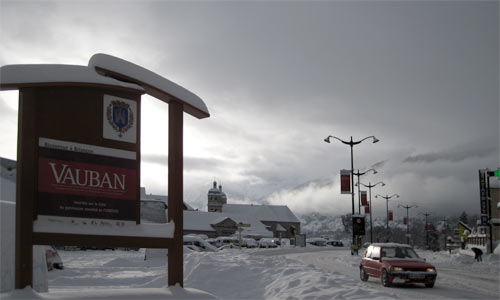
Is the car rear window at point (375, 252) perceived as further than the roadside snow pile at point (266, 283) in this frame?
Yes

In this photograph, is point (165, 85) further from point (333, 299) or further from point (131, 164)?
point (333, 299)

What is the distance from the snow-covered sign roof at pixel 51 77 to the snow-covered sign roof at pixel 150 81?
6.2 inches

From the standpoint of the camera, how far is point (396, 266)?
58.3 feet

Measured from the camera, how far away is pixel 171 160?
28.7 feet

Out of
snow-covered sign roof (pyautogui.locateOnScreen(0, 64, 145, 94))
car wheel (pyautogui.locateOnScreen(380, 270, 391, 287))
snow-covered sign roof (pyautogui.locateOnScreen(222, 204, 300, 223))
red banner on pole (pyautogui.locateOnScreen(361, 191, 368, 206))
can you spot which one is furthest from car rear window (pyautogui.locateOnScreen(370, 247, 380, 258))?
snow-covered sign roof (pyautogui.locateOnScreen(222, 204, 300, 223))

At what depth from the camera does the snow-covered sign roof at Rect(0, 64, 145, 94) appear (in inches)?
281

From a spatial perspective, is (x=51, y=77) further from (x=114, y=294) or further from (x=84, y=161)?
(x=114, y=294)

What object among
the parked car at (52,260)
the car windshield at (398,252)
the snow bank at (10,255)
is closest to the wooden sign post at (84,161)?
the snow bank at (10,255)

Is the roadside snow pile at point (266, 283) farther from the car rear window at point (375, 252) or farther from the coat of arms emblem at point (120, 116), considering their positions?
the coat of arms emblem at point (120, 116)

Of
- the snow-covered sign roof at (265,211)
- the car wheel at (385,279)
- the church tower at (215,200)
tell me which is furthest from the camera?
the church tower at (215,200)

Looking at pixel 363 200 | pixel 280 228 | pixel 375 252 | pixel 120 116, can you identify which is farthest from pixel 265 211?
pixel 120 116

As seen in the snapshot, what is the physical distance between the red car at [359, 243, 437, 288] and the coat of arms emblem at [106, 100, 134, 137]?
502 inches

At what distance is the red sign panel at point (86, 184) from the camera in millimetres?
7160

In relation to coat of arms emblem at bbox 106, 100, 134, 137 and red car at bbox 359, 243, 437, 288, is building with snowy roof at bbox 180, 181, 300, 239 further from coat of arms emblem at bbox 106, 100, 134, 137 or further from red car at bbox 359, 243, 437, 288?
coat of arms emblem at bbox 106, 100, 134, 137
